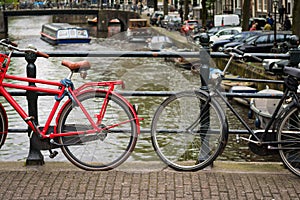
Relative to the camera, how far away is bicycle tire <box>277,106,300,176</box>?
5008 millimetres

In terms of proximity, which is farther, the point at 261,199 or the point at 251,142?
the point at 251,142

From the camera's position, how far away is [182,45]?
122ft

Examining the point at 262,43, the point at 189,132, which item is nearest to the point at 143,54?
the point at 189,132

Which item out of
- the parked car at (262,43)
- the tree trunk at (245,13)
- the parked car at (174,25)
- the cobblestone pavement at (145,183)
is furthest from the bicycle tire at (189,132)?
the parked car at (174,25)

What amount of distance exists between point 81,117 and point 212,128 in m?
1.03

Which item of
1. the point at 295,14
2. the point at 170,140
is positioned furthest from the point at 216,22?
the point at 170,140

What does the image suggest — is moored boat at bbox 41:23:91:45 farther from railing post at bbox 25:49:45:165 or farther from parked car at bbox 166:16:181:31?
railing post at bbox 25:49:45:165

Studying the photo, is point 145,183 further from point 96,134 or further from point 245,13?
point 245,13

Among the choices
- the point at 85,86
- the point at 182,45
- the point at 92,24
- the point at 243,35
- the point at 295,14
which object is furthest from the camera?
the point at 92,24

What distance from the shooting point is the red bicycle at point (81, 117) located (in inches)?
201

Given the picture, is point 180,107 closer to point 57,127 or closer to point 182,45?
point 57,127

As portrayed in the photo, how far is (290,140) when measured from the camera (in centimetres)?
507

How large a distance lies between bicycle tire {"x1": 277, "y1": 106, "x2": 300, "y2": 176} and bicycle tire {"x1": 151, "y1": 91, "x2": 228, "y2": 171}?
42 centimetres

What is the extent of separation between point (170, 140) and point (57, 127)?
1052 mm
